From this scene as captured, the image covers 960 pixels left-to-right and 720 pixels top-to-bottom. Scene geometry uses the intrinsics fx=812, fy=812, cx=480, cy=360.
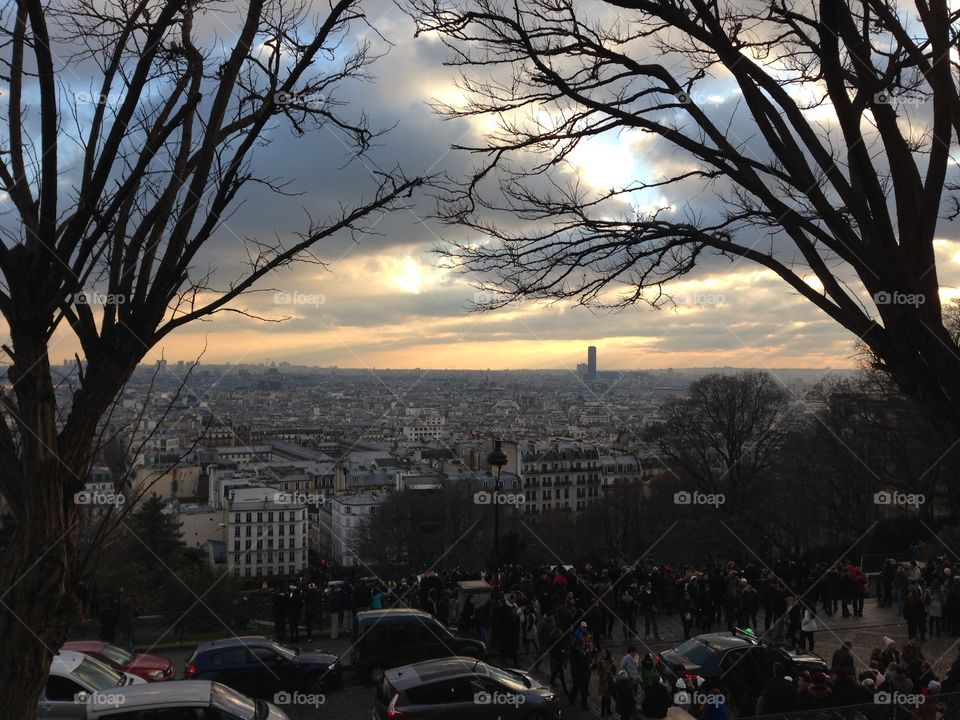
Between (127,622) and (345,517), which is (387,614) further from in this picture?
(345,517)

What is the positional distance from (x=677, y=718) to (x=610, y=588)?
20.5 ft

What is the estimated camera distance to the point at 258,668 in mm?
10805

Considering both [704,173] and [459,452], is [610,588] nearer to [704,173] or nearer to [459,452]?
[704,173]

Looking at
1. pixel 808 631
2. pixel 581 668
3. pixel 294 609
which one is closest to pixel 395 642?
pixel 581 668

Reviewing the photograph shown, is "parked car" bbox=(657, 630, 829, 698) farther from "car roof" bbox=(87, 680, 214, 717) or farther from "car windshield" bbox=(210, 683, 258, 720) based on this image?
"car roof" bbox=(87, 680, 214, 717)

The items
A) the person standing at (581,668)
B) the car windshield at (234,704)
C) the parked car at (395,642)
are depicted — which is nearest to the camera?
the car windshield at (234,704)

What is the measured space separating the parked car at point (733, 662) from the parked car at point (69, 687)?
663 cm

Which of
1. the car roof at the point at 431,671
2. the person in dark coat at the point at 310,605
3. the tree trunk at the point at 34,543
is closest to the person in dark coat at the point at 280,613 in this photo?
the person in dark coat at the point at 310,605

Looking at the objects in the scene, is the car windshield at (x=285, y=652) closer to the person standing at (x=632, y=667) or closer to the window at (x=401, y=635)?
the window at (x=401, y=635)

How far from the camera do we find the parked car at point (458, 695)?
8.79 meters

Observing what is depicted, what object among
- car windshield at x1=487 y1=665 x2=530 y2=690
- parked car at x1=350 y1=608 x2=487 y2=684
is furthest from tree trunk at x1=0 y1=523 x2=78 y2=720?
parked car at x1=350 y1=608 x2=487 y2=684

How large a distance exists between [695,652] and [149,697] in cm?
681

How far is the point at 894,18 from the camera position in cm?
441

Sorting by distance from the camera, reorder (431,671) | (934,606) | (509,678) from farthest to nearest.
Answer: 1. (934,606)
2. (509,678)
3. (431,671)
